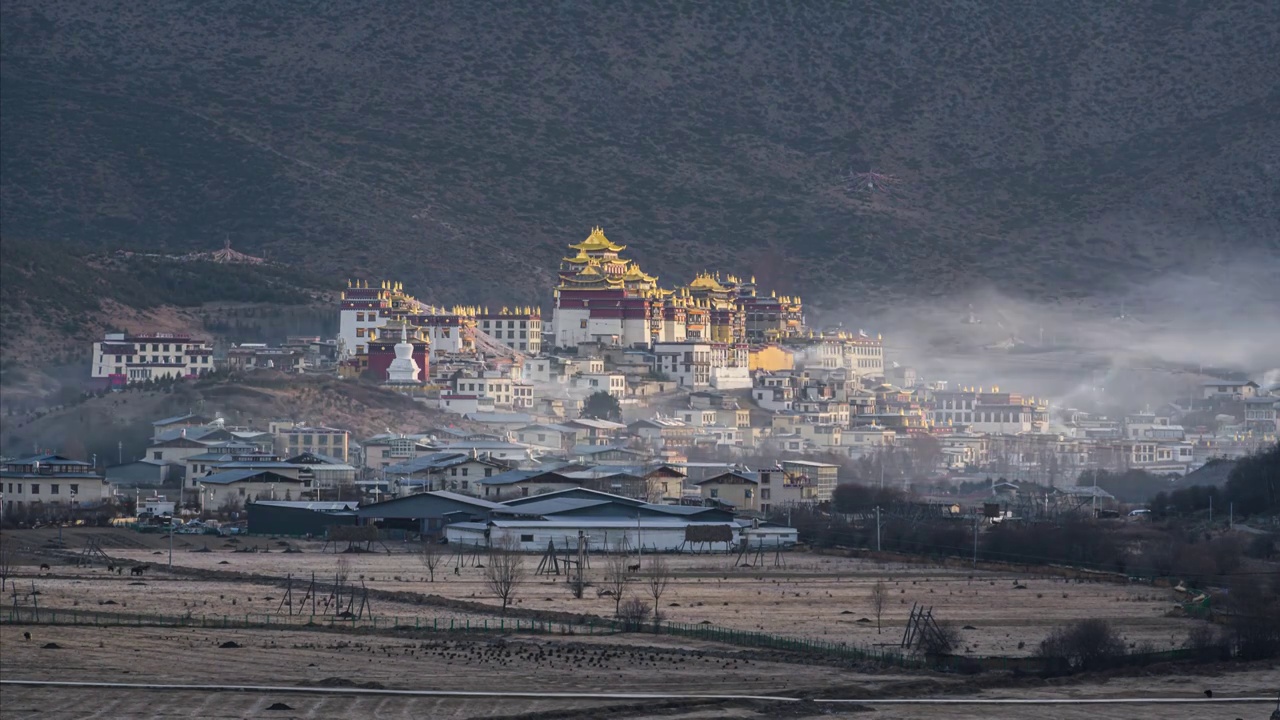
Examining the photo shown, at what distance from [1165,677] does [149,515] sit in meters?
47.3

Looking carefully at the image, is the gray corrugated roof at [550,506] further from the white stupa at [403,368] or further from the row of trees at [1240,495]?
the white stupa at [403,368]

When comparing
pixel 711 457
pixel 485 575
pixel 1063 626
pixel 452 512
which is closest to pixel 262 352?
pixel 711 457

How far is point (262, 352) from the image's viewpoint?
13688cm

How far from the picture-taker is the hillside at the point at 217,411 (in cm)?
11581

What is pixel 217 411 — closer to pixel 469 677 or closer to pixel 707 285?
pixel 707 285

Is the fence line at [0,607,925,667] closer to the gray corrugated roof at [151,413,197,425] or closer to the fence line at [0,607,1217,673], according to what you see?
the fence line at [0,607,1217,673]

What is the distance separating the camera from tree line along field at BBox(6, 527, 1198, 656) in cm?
5962

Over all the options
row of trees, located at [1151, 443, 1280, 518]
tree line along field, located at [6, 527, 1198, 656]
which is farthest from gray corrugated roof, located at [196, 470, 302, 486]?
row of trees, located at [1151, 443, 1280, 518]

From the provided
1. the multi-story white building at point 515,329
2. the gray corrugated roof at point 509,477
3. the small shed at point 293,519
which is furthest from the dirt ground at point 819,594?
the multi-story white building at point 515,329

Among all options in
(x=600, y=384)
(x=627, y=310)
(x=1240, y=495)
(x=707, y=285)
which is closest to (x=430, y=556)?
(x=1240, y=495)

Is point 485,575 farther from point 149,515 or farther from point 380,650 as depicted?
point 149,515

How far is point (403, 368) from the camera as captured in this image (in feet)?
439

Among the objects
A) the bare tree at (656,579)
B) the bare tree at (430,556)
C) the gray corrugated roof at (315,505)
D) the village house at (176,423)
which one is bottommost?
the bare tree at (656,579)

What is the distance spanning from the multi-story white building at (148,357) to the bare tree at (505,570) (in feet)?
181
